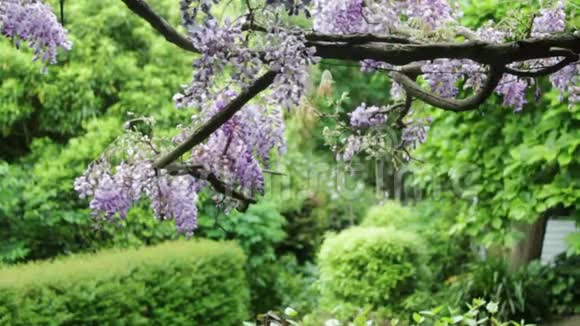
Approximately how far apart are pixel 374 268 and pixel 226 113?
597cm

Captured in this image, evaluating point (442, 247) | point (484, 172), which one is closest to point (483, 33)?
point (484, 172)

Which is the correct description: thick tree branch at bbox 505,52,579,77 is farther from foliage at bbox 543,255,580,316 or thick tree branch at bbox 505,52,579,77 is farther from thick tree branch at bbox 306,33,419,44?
foliage at bbox 543,255,580,316

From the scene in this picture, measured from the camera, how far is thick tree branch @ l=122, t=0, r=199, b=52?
6.31ft

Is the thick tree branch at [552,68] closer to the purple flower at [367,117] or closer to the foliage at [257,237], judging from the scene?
the purple flower at [367,117]

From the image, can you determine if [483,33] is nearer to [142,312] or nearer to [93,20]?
[142,312]

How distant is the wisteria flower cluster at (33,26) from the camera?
2311mm

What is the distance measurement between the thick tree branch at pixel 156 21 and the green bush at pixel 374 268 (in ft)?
19.9

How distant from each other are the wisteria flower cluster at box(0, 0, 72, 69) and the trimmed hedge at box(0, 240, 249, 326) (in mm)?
2849

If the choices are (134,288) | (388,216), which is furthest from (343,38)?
(388,216)

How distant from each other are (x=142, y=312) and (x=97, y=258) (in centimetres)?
54

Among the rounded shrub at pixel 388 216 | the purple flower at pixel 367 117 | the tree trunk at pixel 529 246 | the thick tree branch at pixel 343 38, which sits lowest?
the rounded shrub at pixel 388 216

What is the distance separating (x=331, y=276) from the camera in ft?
26.3

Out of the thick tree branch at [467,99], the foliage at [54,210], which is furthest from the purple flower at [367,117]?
the foliage at [54,210]

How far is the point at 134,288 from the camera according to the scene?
5.87 metres
